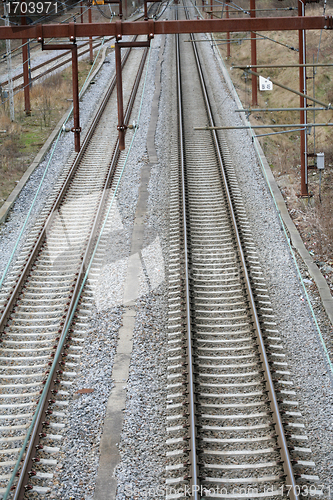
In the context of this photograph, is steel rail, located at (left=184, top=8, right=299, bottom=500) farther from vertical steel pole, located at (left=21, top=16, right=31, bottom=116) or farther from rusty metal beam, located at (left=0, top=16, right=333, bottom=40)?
vertical steel pole, located at (left=21, top=16, right=31, bottom=116)

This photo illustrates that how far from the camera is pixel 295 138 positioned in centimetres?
2273

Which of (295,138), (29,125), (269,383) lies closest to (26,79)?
(29,125)

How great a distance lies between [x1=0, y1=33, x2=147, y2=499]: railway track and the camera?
697 centimetres

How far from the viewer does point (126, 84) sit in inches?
1045

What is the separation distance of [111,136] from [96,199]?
5.73m

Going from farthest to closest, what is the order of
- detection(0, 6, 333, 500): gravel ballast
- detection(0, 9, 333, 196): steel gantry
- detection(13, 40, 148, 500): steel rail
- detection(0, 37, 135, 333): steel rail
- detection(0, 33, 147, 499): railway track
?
1. detection(0, 37, 135, 333): steel rail
2. detection(0, 9, 333, 196): steel gantry
3. detection(0, 33, 147, 499): railway track
4. detection(0, 6, 333, 500): gravel ballast
5. detection(13, 40, 148, 500): steel rail

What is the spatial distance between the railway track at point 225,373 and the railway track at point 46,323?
1.66 metres

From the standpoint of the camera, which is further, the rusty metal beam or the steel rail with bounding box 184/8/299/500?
the rusty metal beam

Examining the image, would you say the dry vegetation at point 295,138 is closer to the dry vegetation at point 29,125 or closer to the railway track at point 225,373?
the railway track at point 225,373

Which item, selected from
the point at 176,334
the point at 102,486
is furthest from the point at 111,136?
the point at 102,486

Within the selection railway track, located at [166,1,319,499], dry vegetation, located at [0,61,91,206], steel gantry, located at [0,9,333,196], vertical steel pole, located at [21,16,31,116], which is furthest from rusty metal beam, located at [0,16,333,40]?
vertical steel pole, located at [21,16,31,116]

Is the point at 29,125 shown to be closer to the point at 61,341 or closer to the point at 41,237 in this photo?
the point at 41,237

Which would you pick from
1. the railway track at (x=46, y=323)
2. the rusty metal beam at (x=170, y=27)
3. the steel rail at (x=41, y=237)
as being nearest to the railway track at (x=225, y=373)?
the railway track at (x=46, y=323)

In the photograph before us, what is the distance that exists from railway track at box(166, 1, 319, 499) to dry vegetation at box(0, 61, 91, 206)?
5786 millimetres
